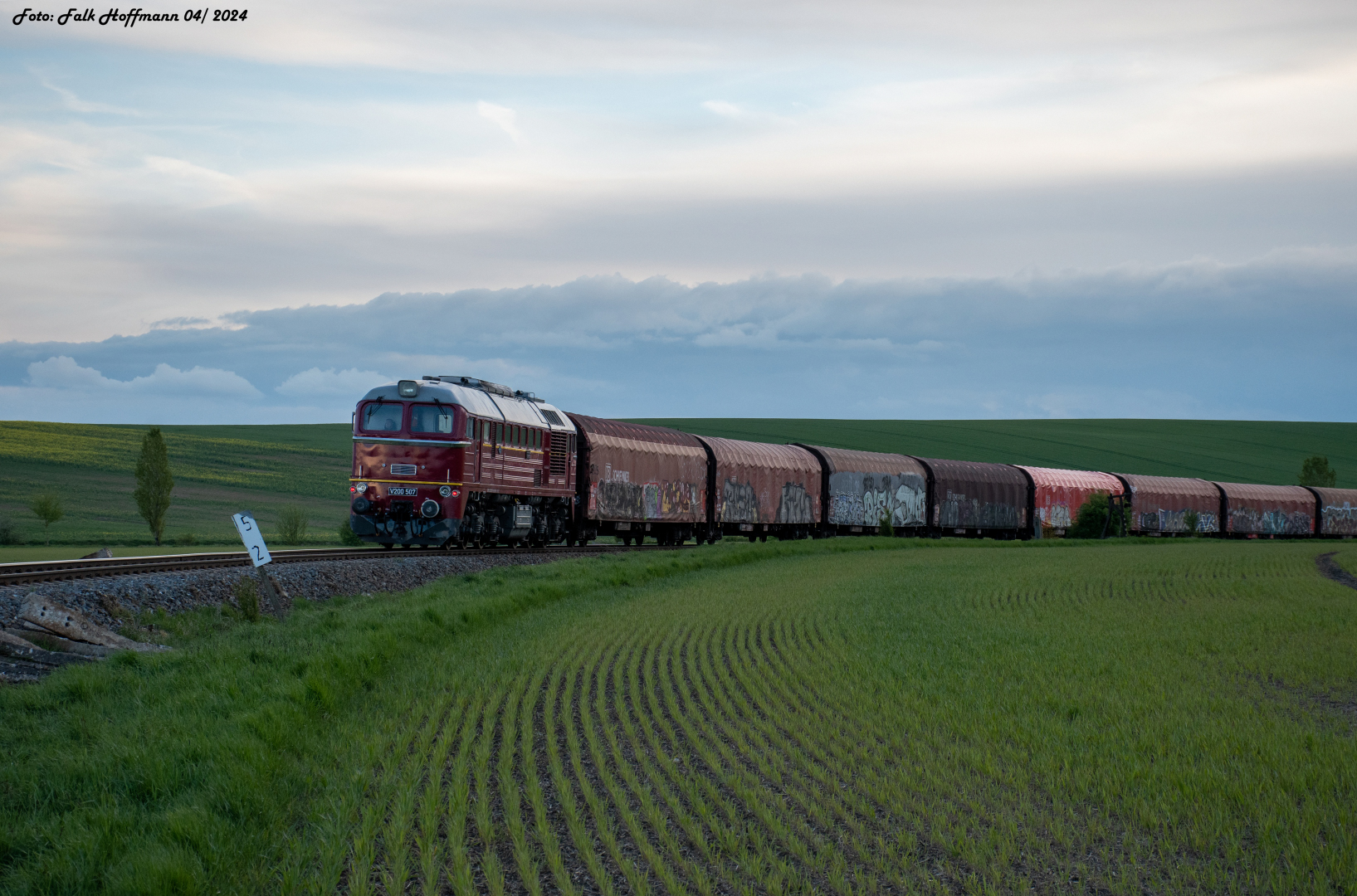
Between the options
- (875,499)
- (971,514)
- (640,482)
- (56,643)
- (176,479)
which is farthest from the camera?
(176,479)

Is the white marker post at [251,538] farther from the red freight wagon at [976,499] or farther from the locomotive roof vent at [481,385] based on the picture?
the red freight wagon at [976,499]

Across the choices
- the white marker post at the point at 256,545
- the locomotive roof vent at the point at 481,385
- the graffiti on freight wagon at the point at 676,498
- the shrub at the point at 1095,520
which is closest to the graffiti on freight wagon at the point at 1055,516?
the shrub at the point at 1095,520

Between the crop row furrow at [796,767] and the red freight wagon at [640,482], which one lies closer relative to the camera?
the crop row furrow at [796,767]

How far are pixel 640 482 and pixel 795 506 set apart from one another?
10.5 metres

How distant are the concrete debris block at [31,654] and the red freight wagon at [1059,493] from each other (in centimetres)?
5236

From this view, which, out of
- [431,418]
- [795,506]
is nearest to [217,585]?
[431,418]

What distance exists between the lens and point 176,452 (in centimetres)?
9369

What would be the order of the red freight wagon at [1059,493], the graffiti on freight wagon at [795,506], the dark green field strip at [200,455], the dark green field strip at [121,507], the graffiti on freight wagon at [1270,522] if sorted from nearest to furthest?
the graffiti on freight wagon at [795,506], the dark green field strip at [121,507], the red freight wagon at [1059,493], the graffiti on freight wagon at [1270,522], the dark green field strip at [200,455]

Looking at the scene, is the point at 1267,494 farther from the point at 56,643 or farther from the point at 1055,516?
the point at 56,643

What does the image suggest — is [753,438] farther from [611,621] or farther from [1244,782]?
[1244,782]

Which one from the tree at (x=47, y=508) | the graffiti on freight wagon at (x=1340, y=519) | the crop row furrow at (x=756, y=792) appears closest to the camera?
the crop row furrow at (x=756, y=792)

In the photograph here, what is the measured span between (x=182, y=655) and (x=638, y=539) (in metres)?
30.6

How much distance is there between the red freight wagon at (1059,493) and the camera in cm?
5938

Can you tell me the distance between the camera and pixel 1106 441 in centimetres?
12619
